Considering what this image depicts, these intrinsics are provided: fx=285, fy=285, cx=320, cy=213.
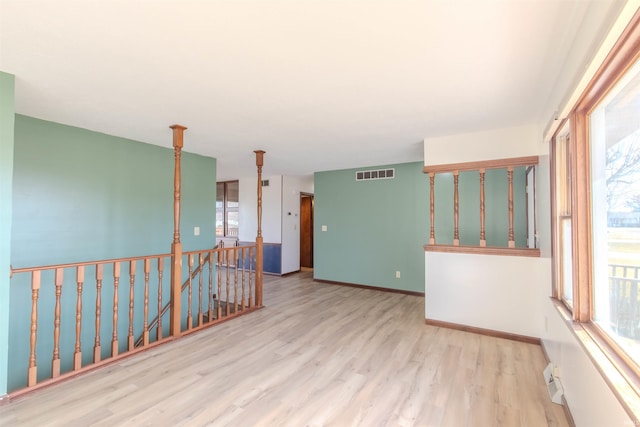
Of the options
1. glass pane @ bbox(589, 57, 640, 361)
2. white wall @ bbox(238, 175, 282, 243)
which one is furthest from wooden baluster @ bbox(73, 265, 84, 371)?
white wall @ bbox(238, 175, 282, 243)

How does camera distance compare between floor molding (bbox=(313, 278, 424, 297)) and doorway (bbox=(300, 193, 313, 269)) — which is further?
doorway (bbox=(300, 193, 313, 269))

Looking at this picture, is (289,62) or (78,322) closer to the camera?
(289,62)

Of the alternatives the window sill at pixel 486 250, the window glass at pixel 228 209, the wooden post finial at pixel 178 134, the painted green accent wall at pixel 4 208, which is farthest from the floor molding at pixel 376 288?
the painted green accent wall at pixel 4 208

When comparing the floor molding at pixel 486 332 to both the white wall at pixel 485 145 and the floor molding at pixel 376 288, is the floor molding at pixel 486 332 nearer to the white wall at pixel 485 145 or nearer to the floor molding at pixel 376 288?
the floor molding at pixel 376 288

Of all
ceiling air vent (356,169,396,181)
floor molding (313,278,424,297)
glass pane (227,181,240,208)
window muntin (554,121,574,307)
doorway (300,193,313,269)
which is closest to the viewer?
window muntin (554,121,574,307)

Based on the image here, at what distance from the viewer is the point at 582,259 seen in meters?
1.68

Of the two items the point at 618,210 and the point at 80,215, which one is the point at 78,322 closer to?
the point at 80,215

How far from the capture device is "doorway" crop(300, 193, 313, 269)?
7.48 meters

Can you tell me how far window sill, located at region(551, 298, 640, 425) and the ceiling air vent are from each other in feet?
12.5

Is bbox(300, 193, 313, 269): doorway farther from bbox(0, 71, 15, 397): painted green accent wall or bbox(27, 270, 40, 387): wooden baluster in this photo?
bbox(0, 71, 15, 397): painted green accent wall

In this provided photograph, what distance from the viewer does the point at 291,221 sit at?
688 centimetres

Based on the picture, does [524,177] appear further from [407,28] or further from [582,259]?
[407,28]

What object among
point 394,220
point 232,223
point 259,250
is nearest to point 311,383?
point 259,250

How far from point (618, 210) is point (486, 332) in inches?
94.9
